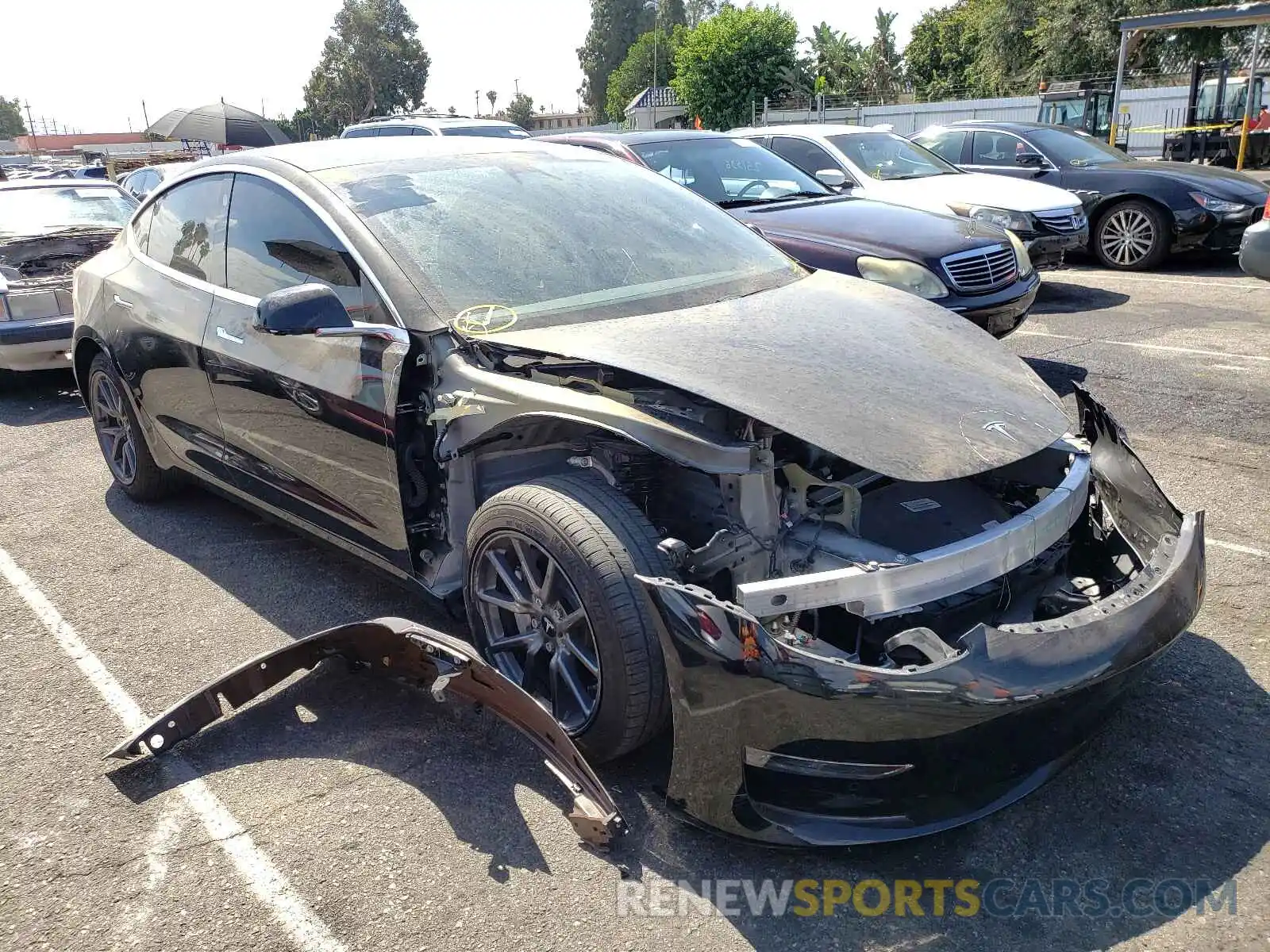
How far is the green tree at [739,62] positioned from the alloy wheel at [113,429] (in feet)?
144

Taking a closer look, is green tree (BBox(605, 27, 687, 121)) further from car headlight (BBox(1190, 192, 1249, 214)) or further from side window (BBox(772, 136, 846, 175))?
side window (BBox(772, 136, 846, 175))

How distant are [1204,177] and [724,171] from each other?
576 centimetres

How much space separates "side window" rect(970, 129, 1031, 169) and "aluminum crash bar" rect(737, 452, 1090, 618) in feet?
32.9

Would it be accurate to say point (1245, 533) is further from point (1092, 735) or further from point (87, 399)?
point (87, 399)

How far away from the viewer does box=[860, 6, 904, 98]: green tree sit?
5584cm

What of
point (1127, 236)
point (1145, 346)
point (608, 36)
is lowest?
point (1145, 346)

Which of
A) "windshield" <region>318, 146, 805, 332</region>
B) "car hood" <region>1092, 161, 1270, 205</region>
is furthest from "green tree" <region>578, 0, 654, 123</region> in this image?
"windshield" <region>318, 146, 805, 332</region>

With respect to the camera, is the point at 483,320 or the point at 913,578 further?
the point at 483,320

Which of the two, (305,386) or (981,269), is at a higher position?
(305,386)

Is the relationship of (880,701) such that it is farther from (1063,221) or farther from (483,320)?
(1063,221)

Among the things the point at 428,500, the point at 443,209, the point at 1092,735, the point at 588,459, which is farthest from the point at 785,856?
the point at 443,209

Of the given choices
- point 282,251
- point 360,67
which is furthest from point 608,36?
point 282,251

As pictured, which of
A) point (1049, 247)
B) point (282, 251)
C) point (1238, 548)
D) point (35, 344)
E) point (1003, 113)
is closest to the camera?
point (282, 251)

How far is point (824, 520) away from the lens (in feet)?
9.21
